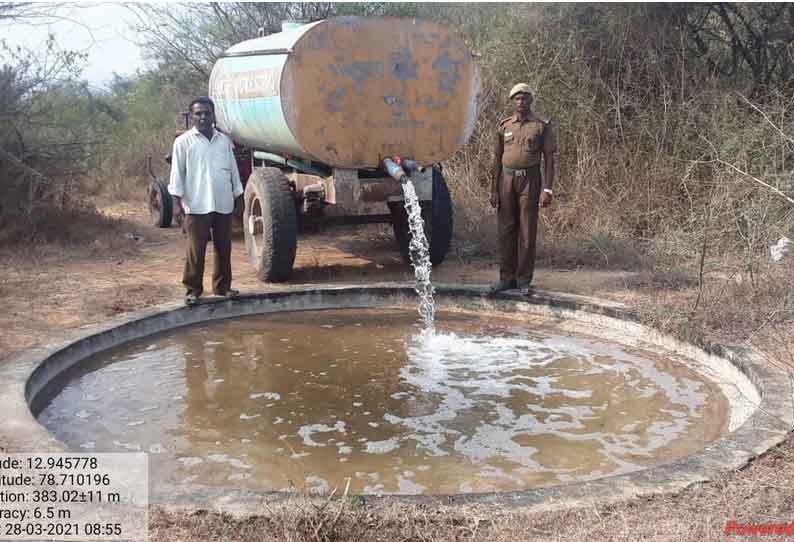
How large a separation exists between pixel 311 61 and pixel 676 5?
6.69m

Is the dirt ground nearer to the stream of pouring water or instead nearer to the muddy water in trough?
the muddy water in trough

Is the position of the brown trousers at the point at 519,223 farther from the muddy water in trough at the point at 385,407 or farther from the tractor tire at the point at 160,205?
the tractor tire at the point at 160,205

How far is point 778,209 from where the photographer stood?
24.3 ft

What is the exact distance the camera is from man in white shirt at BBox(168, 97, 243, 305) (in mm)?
6488

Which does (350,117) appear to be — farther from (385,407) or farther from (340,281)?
(385,407)

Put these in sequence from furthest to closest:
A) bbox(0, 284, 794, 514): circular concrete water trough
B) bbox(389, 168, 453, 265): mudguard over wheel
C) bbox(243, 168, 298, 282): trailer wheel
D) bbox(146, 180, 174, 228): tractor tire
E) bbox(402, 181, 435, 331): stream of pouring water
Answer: bbox(146, 180, 174, 228): tractor tire, bbox(389, 168, 453, 265): mudguard over wheel, bbox(243, 168, 298, 282): trailer wheel, bbox(402, 181, 435, 331): stream of pouring water, bbox(0, 284, 794, 514): circular concrete water trough

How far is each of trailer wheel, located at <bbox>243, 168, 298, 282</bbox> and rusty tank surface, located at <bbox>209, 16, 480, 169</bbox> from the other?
394 mm

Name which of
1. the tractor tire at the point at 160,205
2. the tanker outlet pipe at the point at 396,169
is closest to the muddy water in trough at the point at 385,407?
the tanker outlet pipe at the point at 396,169

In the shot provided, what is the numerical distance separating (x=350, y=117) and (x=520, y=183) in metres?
1.72

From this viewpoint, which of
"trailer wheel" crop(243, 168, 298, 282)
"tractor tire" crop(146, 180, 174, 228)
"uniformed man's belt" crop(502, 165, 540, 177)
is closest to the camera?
"uniformed man's belt" crop(502, 165, 540, 177)

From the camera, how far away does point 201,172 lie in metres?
6.55

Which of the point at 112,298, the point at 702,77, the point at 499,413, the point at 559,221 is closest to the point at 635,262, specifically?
the point at 559,221

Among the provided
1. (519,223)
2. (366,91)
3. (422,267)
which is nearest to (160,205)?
(366,91)

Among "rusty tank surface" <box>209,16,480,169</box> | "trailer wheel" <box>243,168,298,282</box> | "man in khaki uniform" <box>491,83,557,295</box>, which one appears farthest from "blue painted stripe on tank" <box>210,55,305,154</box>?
"man in khaki uniform" <box>491,83,557,295</box>
